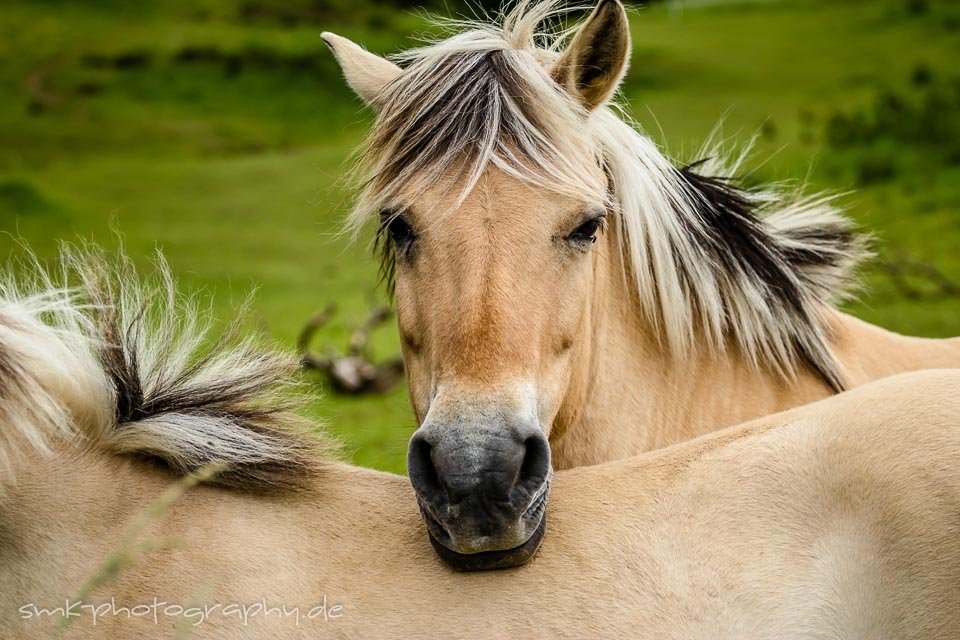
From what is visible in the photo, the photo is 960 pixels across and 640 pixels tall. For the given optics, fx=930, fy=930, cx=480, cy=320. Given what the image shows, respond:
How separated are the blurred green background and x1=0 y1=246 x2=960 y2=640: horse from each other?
378cm

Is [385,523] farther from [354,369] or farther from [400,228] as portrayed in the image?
[354,369]

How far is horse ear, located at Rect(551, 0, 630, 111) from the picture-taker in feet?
9.36

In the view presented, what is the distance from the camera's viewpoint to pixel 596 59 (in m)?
2.98

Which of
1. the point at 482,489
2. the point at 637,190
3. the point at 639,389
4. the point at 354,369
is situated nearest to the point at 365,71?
the point at 637,190

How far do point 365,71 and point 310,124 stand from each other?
22236 millimetres

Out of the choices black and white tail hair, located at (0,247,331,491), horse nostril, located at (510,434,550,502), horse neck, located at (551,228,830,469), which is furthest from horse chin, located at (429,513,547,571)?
horse neck, located at (551,228,830,469)

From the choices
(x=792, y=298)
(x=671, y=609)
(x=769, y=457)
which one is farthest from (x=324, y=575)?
(x=792, y=298)

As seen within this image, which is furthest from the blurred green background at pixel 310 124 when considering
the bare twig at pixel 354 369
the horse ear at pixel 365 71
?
the horse ear at pixel 365 71

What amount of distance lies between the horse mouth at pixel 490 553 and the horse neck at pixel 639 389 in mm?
756

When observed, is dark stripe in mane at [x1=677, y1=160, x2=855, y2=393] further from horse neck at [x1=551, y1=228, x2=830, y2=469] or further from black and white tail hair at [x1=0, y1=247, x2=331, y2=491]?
black and white tail hair at [x1=0, y1=247, x2=331, y2=491]

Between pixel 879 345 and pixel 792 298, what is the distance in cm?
67

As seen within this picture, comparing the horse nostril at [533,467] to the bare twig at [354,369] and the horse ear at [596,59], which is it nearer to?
the horse ear at [596,59]

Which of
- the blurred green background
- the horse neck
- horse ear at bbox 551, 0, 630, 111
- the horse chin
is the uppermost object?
horse ear at bbox 551, 0, 630, 111

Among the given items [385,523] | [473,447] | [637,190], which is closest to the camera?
[473,447]
